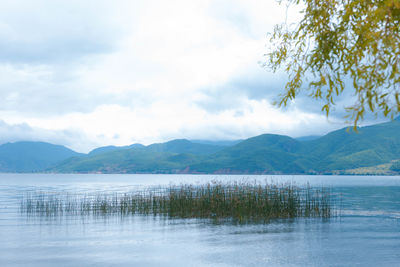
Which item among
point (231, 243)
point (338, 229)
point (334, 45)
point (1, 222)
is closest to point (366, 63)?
point (334, 45)

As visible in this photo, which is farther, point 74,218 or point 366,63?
point 74,218

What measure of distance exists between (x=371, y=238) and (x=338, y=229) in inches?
125

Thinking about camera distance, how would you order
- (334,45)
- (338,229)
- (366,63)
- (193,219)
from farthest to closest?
(193,219)
(338,229)
(334,45)
(366,63)

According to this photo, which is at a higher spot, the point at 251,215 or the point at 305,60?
the point at 305,60

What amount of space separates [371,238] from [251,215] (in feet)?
28.7

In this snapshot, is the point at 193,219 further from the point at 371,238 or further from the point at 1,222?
the point at 1,222

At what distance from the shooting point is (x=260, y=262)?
14688mm

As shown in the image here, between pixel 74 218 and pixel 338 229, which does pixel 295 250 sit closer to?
pixel 338 229

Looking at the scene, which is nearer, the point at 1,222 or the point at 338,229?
the point at 338,229

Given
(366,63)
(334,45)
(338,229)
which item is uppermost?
(334,45)

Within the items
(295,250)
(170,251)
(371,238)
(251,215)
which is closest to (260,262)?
(295,250)

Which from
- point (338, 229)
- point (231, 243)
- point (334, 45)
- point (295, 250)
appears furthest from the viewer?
point (338, 229)

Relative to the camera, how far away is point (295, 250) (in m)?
17.0

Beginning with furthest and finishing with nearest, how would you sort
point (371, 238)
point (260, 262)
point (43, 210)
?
point (43, 210) < point (371, 238) < point (260, 262)
